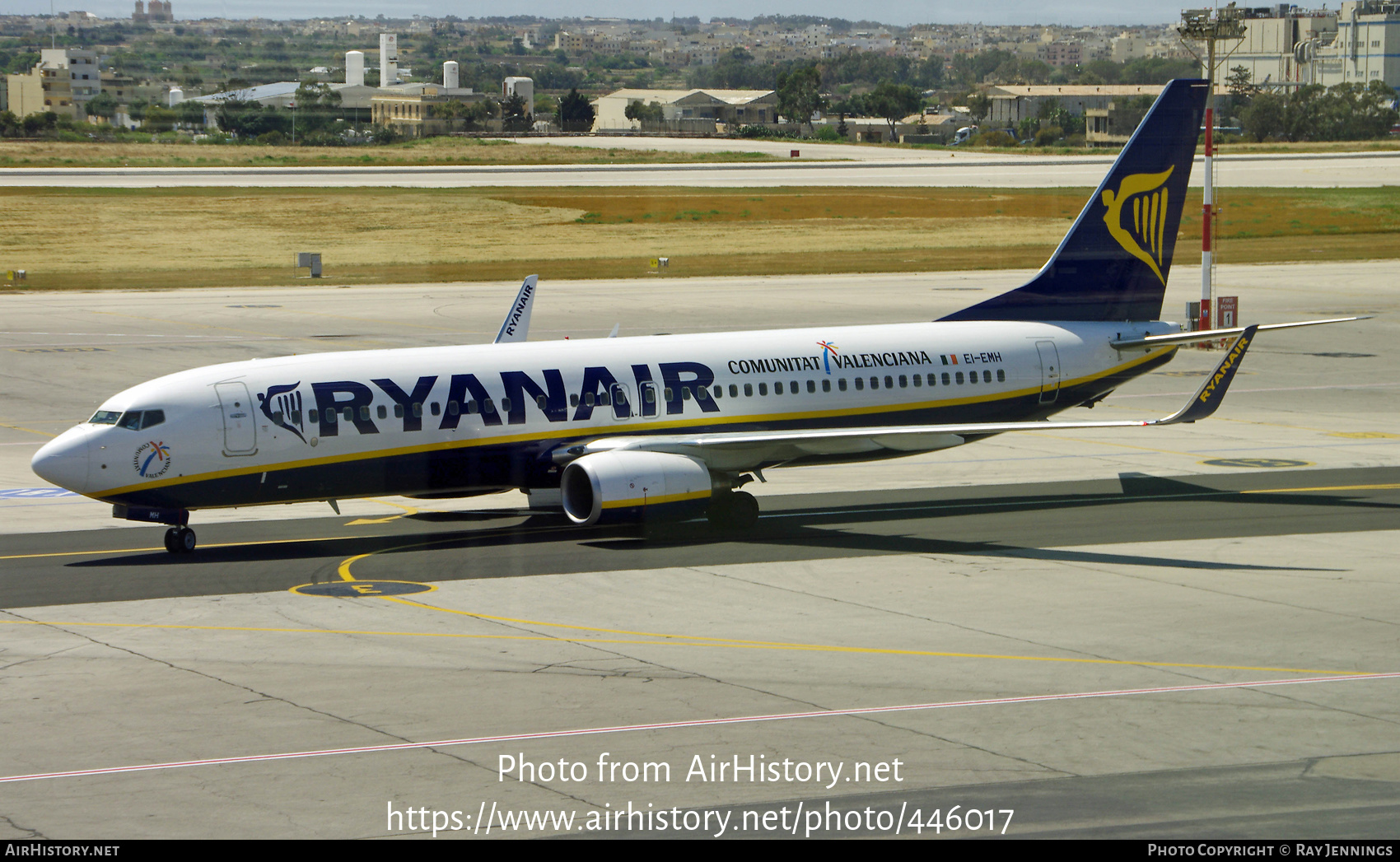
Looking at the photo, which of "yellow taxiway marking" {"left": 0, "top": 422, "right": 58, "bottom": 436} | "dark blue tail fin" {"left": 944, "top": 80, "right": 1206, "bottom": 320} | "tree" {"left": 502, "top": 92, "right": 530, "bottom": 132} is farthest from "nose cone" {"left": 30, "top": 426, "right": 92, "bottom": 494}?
"tree" {"left": 502, "top": 92, "right": 530, "bottom": 132}

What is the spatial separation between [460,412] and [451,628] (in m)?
7.95

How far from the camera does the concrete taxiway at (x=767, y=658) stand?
16438 millimetres

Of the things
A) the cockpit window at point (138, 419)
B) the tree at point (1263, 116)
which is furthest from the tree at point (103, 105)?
the tree at point (1263, 116)

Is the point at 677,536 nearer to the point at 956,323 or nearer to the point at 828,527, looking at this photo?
the point at 828,527

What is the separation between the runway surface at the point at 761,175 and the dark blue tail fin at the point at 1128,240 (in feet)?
302

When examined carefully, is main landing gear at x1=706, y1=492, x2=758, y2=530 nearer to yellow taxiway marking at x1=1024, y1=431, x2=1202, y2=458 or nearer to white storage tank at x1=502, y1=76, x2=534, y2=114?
yellow taxiway marking at x1=1024, y1=431, x2=1202, y2=458

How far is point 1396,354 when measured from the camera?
204 ft

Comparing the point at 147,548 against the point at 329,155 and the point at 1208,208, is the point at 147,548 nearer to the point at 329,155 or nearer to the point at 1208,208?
the point at 1208,208

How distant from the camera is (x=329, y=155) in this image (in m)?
151

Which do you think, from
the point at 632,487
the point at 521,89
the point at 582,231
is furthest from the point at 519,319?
the point at 521,89

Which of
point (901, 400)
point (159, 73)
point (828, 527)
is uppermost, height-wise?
point (159, 73)

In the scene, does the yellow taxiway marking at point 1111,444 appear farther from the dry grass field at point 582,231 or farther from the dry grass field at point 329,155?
the dry grass field at point 329,155

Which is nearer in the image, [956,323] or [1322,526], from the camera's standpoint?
[1322,526]

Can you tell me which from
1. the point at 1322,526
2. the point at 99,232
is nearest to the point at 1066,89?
the point at 99,232
